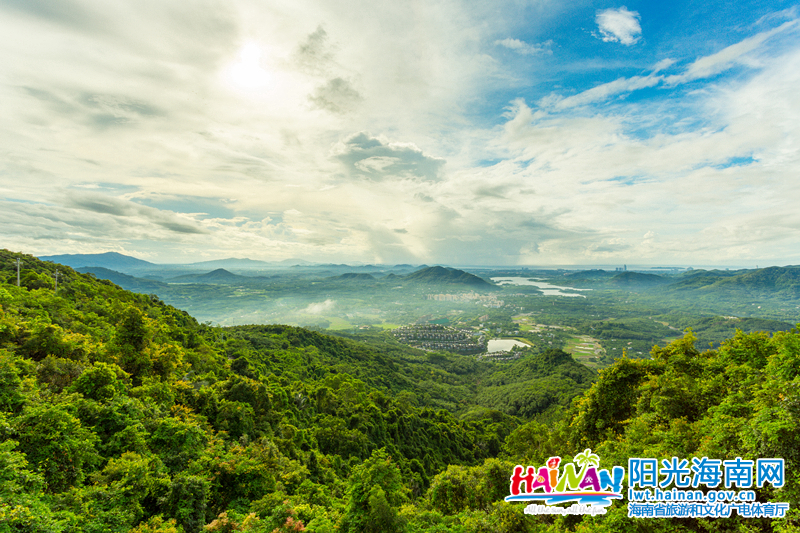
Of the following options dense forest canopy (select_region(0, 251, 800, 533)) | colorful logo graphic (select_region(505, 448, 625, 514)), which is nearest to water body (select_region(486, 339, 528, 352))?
dense forest canopy (select_region(0, 251, 800, 533))

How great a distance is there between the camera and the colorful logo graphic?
12.5m

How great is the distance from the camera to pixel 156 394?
823 inches

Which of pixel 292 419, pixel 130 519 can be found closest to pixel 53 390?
pixel 130 519

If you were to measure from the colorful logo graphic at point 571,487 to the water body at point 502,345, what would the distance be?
16377 cm

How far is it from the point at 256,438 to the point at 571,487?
78.0ft

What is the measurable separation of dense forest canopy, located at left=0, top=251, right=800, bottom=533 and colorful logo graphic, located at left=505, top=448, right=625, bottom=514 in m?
0.60

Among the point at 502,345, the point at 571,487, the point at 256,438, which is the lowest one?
the point at 502,345

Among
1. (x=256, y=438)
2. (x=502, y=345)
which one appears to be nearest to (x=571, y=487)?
(x=256, y=438)

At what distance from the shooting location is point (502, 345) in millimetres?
177500

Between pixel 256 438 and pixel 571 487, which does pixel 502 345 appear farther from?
pixel 571 487

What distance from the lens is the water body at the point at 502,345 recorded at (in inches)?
6599

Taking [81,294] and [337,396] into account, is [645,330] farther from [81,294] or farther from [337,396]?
[81,294]

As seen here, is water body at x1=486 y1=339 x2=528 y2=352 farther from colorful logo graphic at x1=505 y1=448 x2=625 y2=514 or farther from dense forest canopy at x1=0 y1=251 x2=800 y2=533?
colorful logo graphic at x1=505 y1=448 x2=625 y2=514

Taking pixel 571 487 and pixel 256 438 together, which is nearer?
pixel 571 487
